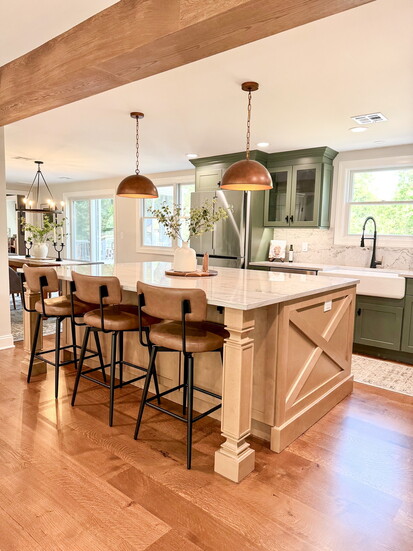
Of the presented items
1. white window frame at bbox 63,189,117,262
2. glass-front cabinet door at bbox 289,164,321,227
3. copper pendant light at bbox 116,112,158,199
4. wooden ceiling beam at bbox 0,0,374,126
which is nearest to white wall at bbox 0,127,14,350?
copper pendant light at bbox 116,112,158,199

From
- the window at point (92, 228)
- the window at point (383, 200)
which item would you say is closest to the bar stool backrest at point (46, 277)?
the window at point (383, 200)

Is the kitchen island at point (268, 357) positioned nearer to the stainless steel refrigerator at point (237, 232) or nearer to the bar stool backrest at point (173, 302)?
the bar stool backrest at point (173, 302)

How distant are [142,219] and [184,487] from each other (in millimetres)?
5866

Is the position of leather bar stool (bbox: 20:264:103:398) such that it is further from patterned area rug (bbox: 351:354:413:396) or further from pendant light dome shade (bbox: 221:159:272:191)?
patterned area rug (bbox: 351:354:413:396)

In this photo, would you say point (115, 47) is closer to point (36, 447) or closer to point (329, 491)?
point (36, 447)

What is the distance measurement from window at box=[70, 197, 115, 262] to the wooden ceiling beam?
553 cm

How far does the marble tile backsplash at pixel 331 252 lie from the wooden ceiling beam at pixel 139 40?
3515 millimetres

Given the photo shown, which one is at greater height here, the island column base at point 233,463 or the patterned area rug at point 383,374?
the island column base at point 233,463

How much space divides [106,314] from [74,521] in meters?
1.28

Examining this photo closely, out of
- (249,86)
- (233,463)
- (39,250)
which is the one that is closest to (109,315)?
(233,463)

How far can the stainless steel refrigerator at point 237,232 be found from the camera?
16.5ft

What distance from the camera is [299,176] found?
193 inches

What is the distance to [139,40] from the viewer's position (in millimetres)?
1813

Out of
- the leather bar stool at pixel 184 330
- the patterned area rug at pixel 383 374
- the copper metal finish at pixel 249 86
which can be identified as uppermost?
the copper metal finish at pixel 249 86
